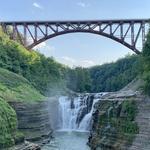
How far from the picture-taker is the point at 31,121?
41.1 metres

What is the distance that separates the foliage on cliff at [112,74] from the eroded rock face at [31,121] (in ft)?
134

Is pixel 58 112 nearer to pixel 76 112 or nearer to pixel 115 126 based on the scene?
pixel 76 112

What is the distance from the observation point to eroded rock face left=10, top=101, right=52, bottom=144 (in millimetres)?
39688

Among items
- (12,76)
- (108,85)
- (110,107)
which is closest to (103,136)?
(110,107)

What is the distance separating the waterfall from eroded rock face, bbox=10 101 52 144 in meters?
6.74

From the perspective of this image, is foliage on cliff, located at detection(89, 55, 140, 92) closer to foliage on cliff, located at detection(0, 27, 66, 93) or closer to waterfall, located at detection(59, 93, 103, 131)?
foliage on cliff, located at detection(0, 27, 66, 93)

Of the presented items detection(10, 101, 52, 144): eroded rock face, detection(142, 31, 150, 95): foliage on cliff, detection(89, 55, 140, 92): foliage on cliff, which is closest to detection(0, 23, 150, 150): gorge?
detection(10, 101, 52, 144): eroded rock face

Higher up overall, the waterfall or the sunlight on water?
the waterfall

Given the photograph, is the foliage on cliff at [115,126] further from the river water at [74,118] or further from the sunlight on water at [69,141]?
the river water at [74,118]

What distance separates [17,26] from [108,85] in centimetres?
3475

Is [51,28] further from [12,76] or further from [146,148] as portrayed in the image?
[146,148]

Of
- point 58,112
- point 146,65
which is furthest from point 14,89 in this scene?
point 146,65

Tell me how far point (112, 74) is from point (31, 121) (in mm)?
70376

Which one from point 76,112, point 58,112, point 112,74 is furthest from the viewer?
point 112,74
